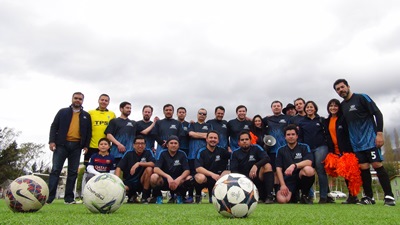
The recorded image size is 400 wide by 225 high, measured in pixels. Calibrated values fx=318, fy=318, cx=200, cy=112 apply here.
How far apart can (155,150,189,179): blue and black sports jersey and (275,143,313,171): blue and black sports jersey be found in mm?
2373

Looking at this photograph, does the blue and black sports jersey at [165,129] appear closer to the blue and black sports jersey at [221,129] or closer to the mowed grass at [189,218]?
the blue and black sports jersey at [221,129]

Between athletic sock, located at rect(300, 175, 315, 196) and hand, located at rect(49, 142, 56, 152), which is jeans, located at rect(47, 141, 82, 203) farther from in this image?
athletic sock, located at rect(300, 175, 315, 196)

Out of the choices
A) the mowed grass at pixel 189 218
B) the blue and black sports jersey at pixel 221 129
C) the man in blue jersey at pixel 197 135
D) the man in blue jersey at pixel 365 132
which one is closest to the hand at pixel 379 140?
the man in blue jersey at pixel 365 132

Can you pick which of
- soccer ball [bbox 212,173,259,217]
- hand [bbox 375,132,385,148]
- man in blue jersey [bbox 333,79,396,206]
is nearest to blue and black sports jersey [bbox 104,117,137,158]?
soccer ball [bbox 212,173,259,217]

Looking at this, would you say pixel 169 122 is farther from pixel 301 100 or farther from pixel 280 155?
pixel 301 100

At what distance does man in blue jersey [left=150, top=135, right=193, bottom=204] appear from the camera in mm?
8047

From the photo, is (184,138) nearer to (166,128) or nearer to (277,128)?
(166,128)

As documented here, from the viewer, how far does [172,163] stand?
8.27 metres

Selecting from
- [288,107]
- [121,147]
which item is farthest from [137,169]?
[288,107]

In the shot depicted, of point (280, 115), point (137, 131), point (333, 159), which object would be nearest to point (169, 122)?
point (137, 131)

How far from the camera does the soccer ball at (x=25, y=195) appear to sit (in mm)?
4137

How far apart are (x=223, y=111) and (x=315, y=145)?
2796mm

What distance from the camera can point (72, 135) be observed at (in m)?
7.90

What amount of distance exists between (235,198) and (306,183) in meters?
4.43
